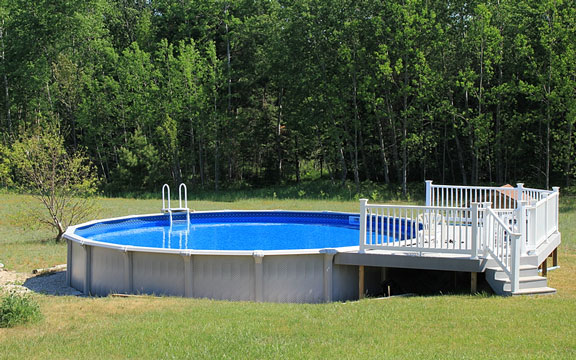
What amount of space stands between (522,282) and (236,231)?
805 cm

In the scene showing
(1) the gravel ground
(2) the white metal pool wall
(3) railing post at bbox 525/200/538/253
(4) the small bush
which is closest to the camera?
(4) the small bush

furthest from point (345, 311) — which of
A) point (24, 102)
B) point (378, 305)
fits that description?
point (24, 102)

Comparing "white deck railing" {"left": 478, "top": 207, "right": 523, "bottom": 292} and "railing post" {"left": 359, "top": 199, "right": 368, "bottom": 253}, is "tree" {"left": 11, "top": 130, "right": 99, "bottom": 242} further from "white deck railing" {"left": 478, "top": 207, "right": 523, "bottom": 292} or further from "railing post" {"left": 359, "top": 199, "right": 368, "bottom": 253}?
"white deck railing" {"left": 478, "top": 207, "right": 523, "bottom": 292}

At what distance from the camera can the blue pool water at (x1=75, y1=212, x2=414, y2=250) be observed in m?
12.3

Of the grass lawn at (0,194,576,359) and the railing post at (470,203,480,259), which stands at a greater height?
the railing post at (470,203,480,259)

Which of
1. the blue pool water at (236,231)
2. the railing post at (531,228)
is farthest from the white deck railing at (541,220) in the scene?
the blue pool water at (236,231)

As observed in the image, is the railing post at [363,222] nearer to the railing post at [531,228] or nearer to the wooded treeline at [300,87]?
the railing post at [531,228]

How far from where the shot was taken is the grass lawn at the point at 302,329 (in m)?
5.20

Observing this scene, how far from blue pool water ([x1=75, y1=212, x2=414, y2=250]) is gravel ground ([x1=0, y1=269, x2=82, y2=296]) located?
1678 mm

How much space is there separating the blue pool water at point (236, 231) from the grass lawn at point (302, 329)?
405 centimetres

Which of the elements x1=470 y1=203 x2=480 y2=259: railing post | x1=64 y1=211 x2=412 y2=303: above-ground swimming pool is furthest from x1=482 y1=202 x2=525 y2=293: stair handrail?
x1=64 y1=211 x2=412 y2=303: above-ground swimming pool

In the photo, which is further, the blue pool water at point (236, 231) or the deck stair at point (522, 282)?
the blue pool water at point (236, 231)

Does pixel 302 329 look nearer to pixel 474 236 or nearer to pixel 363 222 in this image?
pixel 363 222

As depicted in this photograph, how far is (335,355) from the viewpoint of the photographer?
5.08 m
